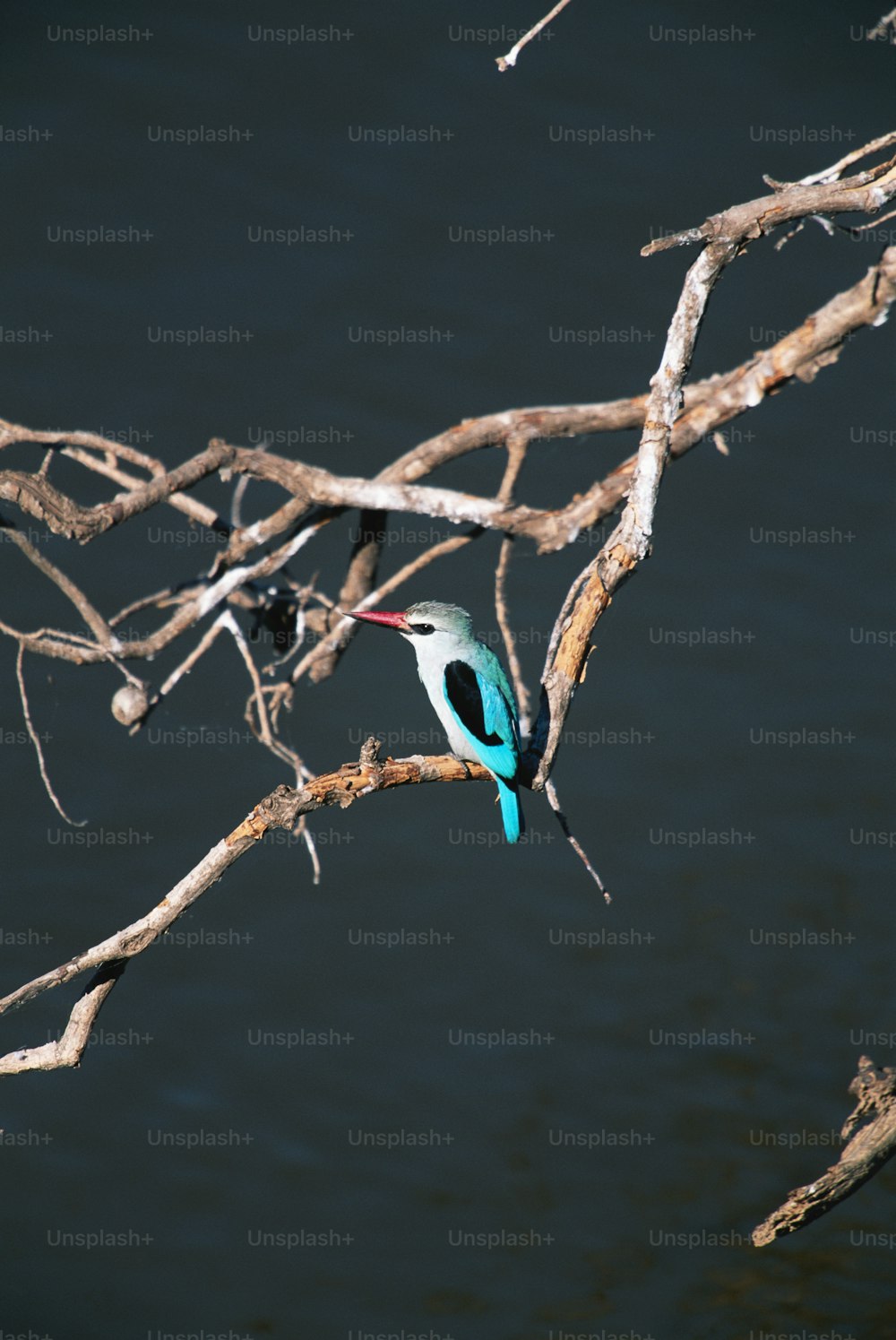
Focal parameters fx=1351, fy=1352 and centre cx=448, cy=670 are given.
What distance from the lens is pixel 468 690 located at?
4094mm

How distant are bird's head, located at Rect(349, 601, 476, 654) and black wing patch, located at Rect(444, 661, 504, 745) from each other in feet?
0.28

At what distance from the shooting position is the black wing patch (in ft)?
13.0

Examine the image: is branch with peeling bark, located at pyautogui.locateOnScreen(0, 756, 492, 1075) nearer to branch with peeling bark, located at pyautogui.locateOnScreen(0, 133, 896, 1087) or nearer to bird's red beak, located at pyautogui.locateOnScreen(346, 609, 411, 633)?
branch with peeling bark, located at pyautogui.locateOnScreen(0, 133, 896, 1087)

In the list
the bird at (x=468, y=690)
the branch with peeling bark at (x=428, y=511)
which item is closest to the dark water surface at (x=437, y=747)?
the branch with peeling bark at (x=428, y=511)

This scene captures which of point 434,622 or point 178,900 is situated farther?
point 434,622

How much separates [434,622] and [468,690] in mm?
268

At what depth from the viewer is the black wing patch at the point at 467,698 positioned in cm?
395

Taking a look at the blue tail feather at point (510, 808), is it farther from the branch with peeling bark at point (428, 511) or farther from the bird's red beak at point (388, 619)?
the bird's red beak at point (388, 619)

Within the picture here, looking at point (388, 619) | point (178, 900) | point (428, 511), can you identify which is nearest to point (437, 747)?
point (428, 511)

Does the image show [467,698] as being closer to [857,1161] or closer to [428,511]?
[428,511]

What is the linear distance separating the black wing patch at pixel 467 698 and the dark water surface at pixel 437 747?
9.40 ft

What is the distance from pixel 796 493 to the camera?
26.6 feet

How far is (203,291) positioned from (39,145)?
60.4 inches

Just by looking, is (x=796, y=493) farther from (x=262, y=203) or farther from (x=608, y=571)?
(x=608, y=571)
